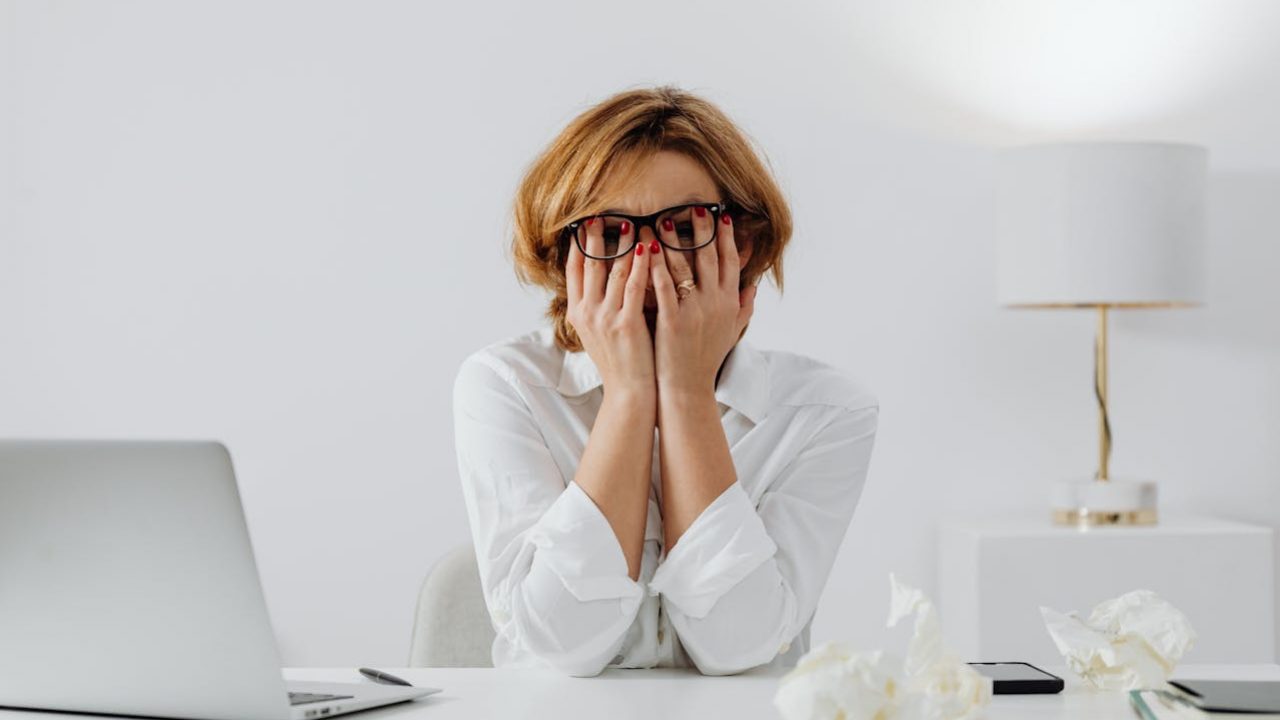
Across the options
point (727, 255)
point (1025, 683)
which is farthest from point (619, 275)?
point (1025, 683)

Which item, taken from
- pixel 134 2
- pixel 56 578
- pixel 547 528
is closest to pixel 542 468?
pixel 547 528

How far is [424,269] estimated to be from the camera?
287 cm

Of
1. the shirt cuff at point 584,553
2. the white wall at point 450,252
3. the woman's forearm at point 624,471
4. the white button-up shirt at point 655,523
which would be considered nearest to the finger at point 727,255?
the white button-up shirt at point 655,523

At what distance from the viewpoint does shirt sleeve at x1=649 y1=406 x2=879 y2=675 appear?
4.14 feet

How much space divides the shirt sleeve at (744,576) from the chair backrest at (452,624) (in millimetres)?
402

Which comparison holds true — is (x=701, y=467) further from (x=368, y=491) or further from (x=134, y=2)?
(x=134, y=2)

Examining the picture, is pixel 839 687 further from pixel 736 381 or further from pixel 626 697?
pixel 736 381

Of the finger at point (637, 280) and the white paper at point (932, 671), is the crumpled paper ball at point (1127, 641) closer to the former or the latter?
the white paper at point (932, 671)

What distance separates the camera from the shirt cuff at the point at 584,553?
126 centimetres

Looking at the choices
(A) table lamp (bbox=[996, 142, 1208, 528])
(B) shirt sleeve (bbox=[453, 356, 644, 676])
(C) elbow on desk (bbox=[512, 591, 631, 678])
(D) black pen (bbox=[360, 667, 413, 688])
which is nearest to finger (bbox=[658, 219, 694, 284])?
(B) shirt sleeve (bbox=[453, 356, 644, 676])

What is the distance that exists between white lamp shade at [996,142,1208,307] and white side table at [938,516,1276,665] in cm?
46

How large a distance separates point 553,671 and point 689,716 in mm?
276

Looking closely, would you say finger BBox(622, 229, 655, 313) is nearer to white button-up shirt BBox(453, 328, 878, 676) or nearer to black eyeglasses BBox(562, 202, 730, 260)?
black eyeglasses BBox(562, 202, 730, 260)

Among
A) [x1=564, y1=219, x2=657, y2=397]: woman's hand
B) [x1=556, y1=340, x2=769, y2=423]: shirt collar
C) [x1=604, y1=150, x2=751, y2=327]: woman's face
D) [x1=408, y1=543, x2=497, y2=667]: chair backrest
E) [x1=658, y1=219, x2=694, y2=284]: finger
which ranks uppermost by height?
[x1=604, y1=150, x2=751, y2=327]: woman's face
